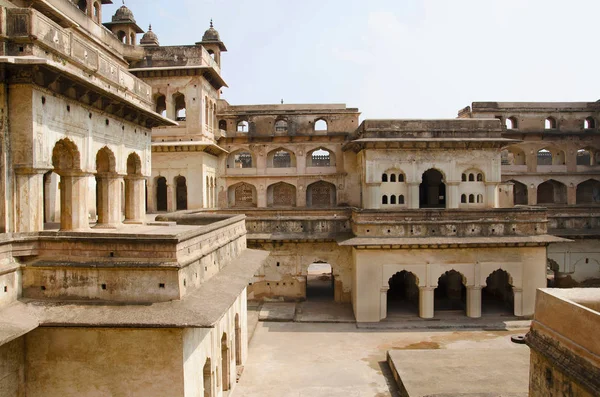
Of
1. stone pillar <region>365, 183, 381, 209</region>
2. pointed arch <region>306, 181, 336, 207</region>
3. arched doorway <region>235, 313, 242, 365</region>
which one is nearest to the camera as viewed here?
arched doorway <region>235, 313, 242, 365</region>

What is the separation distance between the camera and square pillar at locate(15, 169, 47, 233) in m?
8.33

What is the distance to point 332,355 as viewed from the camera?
14.0 metres

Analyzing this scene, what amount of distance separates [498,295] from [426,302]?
4418mm

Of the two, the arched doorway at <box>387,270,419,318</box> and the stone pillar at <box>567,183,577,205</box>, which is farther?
the stone pillar at <box>567,183,577,205</box>

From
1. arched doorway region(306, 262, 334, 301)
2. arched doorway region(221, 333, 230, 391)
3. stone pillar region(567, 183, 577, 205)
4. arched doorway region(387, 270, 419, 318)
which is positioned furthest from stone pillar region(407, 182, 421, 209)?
arched doorway region(221, 333, 230, 391)

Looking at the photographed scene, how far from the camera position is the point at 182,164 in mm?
23016

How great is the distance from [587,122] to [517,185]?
5192 millimetres

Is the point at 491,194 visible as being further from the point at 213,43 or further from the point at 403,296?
the point at 213,43

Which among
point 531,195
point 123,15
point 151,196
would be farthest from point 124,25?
point 531,195

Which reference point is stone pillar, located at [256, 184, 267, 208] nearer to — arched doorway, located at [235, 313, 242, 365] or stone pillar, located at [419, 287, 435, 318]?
stone pillar, located at [419, 287, 435, 318]

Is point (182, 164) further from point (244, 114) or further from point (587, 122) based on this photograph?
point (587, 122)

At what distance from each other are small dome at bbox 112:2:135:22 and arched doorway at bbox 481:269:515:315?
19.5 meters

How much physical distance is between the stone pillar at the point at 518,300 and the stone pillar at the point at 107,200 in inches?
529

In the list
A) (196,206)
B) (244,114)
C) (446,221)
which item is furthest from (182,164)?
(446,221)
